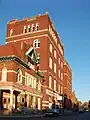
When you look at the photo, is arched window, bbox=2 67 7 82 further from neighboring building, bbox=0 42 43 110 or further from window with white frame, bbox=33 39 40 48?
window with white frame, bbox=33 39 40 48

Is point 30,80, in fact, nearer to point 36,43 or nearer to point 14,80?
point 14,80

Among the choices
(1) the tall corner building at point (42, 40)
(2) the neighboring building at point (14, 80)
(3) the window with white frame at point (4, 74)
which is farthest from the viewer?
(1) the tall corner building at point (42, 40)

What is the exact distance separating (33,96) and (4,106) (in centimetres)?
903

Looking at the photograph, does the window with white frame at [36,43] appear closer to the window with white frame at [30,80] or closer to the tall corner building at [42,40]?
the tall corner building at [42,40]

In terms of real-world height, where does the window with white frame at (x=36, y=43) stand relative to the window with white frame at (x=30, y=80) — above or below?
above

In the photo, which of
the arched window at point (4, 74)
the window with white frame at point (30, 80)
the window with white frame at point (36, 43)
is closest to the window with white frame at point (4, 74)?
the arched window at point (4, 74)

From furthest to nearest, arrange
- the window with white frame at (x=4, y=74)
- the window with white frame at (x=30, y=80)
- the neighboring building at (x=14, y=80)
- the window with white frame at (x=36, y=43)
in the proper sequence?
1. the window with white frame at (x=36, y=43)
2. the window with white frame at (x=30, y=80)
3. the window with white frame at (x=4, y=74)
4. the neighboring building at (x=14, y=80)

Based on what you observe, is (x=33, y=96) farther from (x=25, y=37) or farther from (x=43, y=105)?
(x=25, y=37)

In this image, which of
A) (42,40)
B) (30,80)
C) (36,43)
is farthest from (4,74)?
(36,43)

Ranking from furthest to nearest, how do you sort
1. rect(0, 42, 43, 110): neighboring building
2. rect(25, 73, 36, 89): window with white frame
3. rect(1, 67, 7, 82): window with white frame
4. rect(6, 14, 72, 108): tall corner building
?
rect(6, 14, 72, 108): tall corner building < rect(25, 73, 36, 89): window with white frame < rect(1, 67, 7, 82): window with white frame < rect(0, 42, 43, 110): neighboring building

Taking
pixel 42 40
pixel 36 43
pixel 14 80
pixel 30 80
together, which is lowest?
pixel 14 80

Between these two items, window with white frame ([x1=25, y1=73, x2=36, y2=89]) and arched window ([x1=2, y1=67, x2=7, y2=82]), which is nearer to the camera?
arched window ([x1=2, y1=67, x2=7, y2=82])

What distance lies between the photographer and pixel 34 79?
58000 millimetres

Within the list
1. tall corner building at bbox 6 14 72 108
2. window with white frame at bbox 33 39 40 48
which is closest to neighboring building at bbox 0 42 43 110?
tall corner building at bbox 6 14 72 108
